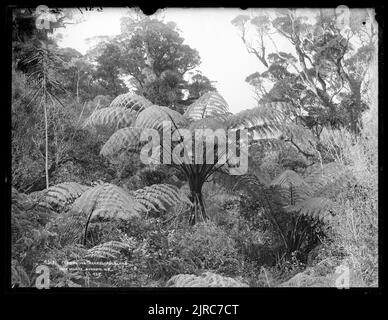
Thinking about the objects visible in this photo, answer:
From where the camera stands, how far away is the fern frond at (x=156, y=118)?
3.32 meters

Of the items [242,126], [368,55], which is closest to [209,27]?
[242,126]

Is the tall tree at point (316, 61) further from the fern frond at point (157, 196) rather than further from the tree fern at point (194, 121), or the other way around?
the fern frond at point (157, 196)

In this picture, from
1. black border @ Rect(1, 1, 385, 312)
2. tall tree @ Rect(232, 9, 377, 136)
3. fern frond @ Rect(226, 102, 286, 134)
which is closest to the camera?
black border @ Rect(1, 1, 385, 312)

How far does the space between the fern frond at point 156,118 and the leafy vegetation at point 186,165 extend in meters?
0.01

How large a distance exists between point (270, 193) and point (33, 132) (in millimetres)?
1855

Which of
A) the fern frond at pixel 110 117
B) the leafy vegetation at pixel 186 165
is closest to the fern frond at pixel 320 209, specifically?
the leafy vegetation at pixel 186 165

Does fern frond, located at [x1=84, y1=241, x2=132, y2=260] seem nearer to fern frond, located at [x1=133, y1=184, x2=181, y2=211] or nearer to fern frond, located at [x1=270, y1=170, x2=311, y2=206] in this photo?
fern frond, located at [x1=133, y1=184, x2=181, y2=211]

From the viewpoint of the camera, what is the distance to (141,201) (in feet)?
10.9

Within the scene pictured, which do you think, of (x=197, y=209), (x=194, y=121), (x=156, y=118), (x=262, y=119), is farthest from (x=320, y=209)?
(x=156, y=118)

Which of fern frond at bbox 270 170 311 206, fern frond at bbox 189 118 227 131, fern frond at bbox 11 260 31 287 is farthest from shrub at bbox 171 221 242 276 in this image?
fern frond at bbox 11 260 31 287

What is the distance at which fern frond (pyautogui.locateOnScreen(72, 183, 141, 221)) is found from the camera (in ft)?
10.7

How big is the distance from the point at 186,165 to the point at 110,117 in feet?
2.28
